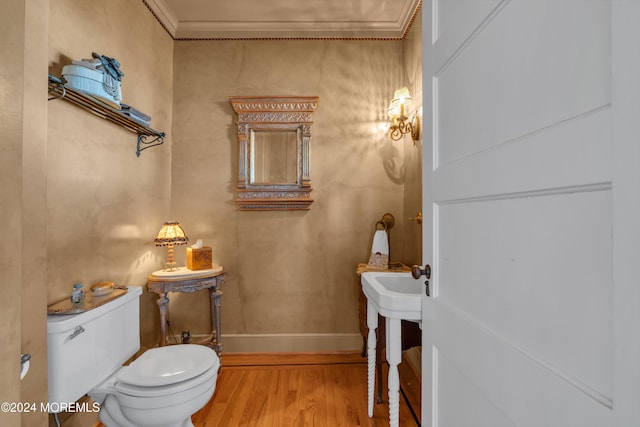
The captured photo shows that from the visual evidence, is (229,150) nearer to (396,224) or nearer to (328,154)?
(328,154)

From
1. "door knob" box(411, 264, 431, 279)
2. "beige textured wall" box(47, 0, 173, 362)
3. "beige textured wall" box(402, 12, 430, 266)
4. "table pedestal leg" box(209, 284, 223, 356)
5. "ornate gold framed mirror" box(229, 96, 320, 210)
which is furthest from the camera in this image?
"ornate gold framed mirror" box(229, 96, 320, 210)

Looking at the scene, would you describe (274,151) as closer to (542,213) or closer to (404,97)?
(404,97)

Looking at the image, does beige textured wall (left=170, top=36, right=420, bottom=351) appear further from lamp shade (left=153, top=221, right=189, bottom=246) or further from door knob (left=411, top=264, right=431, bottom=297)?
door knob (left=411, top=264, right=431, bottom=297)

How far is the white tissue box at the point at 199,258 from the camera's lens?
228cm

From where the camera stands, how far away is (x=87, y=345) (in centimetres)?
135

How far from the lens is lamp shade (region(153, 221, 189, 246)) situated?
7.00ft

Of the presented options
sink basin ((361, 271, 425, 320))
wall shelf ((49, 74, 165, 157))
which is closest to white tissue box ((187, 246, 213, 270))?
wall shelf ((49, 74, 165, 157))

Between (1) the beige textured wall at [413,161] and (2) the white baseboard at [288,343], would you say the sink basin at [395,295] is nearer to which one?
(1) the beige textured wall at [413,161]

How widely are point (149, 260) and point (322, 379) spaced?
1.54m

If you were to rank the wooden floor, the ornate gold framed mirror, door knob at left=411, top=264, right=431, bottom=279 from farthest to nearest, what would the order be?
A: the ornate gold framed mirror, the wooden floor, door knob at left=411, top=264, right=431, bottom=279

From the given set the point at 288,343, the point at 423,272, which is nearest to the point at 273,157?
the point at 288,343

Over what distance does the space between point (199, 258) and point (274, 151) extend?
1060 mm

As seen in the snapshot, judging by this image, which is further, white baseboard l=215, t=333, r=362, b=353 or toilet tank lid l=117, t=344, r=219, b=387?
white baseboard l=215, t=333, r=362, b=353

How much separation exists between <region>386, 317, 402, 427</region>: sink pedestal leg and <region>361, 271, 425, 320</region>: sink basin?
86 mm
